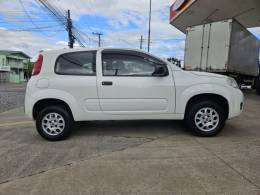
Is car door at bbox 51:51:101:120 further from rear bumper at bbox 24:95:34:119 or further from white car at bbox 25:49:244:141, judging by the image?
rear bumper at bbox 24:95:34:119

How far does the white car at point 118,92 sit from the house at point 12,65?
72.1 meters

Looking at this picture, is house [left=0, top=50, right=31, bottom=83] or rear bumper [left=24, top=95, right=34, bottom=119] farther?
house [left=0, top=50, right=31, bottom=83]

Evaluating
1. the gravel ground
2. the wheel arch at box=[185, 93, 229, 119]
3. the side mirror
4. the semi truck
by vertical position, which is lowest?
the gravel ground

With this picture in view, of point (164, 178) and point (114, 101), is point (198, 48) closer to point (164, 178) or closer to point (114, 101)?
point (114, 101)

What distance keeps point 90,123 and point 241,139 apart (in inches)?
137

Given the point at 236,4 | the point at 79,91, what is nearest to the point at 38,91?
the point at 79,91

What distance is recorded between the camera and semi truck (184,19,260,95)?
14117mm

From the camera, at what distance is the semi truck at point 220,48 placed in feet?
46.3

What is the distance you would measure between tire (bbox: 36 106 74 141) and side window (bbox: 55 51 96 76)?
2.45 feet

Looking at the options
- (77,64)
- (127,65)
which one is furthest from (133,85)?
(77,64)

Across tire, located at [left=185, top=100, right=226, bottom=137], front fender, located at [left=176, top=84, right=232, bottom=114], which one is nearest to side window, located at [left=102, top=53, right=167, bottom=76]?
front fender, located at [left=176, top=84, right=232, bottom=114]

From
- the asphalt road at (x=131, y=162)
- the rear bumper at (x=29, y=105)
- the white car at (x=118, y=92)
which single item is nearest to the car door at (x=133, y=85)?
the white car at (x=118, y=92)

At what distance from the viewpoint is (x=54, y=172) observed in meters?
4.23

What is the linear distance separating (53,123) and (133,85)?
1.69 metres
